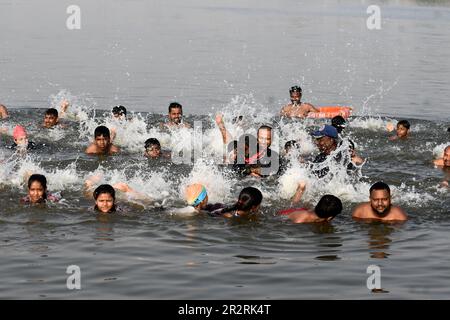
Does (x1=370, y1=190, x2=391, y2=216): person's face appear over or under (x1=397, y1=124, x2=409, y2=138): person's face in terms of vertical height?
under

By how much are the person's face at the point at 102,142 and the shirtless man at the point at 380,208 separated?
6.16 meters

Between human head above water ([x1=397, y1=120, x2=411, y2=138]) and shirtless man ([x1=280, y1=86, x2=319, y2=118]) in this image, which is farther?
shirtless man ([x1=280, y1=86, x2=319, y2=118])

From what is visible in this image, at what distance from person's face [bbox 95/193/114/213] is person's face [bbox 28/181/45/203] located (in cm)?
90

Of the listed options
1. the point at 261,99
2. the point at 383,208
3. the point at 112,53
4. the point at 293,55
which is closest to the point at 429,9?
the point at 293,55

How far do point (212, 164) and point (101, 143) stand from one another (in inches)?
101

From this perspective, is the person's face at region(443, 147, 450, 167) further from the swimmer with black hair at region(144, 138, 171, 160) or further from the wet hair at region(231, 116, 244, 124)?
the swimmer with black hair at region(144, 138, 171, 160)

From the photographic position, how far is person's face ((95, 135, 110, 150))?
16.1 metres

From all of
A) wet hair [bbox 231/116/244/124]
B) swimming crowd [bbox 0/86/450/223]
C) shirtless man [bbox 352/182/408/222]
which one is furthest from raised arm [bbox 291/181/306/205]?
wet hair [bbox 231/116/244/124]

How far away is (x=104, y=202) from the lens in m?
11.5

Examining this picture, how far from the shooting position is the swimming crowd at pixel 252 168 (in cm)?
1143

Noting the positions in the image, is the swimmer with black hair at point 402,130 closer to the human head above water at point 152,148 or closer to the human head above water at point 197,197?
the human head above water at point 152,148

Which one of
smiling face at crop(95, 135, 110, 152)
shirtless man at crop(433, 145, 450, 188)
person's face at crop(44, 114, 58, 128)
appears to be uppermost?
person's face at crop(44, 114, 58, 128)
